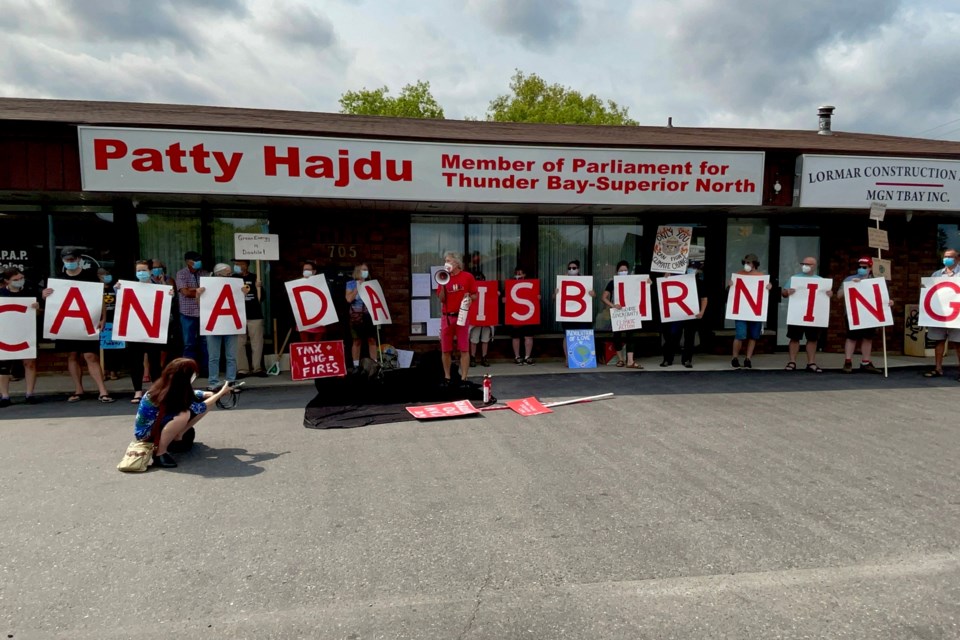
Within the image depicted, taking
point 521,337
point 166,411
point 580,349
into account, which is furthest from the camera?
point 521,337

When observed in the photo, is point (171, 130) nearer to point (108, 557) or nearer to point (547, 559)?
point (108, 557)

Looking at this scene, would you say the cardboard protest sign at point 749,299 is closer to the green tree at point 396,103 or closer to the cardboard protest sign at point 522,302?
the cardboard protest sign at point 522,302

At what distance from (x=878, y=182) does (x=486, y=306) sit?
7.17 metres

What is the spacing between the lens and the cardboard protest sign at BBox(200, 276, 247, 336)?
28.0ft

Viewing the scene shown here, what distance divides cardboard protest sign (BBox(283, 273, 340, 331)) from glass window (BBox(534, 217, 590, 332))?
14.5 ft

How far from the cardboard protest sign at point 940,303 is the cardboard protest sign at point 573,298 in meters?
5.48

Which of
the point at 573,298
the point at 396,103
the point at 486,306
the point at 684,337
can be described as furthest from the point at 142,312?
the point at 396,103

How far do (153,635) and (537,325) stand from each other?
925 cm

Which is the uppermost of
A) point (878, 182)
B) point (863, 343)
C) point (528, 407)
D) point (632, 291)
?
point (878, 182)

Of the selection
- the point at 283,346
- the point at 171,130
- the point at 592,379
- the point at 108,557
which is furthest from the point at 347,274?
the point at 108,557

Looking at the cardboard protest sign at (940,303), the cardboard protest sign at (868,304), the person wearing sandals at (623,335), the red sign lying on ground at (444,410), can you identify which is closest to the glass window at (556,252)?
the person wearing sandals at (623,335)

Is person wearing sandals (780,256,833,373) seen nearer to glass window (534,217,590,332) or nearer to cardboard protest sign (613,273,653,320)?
cardboard protest sign (613,273,653,320)

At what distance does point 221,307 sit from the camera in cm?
861

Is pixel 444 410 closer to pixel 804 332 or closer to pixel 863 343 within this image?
pixel 804 332
